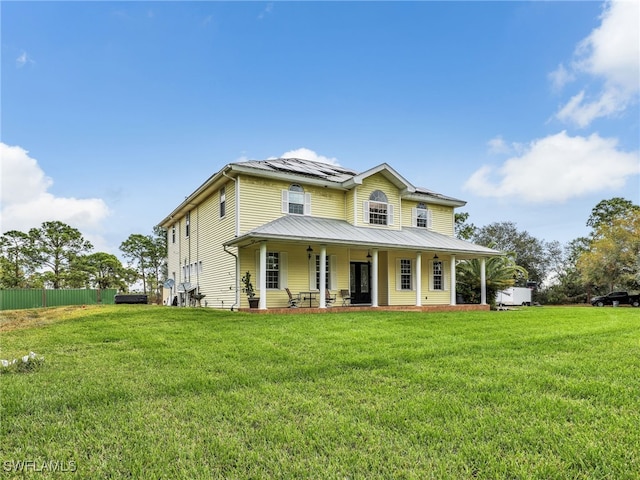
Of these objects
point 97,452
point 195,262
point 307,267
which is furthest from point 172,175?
point 97,452

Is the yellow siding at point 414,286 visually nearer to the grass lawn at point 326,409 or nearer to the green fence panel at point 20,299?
the grass lawn at point 326,409

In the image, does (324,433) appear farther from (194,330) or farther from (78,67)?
(78,67)

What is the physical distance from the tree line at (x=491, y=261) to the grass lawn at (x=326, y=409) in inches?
648

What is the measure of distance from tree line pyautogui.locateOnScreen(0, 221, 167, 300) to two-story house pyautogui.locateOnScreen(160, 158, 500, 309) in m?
19.9

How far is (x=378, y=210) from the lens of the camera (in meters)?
18.1

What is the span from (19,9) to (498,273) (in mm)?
21335

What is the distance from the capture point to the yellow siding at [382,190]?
17.5 metres

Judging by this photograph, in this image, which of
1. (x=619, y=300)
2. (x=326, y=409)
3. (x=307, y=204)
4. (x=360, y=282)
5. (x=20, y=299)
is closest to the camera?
(x=326, y=409)

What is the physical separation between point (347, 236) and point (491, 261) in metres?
10.3

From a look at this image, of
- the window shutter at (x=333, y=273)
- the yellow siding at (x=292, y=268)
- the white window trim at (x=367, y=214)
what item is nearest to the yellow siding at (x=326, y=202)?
the white window trim at (x=367, y=214)

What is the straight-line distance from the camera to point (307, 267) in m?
16.1

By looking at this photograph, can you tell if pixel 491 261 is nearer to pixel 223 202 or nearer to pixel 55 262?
pixel 223 202

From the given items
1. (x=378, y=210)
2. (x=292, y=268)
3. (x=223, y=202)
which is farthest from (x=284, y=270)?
(x=378, y=210)

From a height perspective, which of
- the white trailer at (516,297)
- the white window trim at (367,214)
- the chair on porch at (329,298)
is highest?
the white window trim at (367,214)
